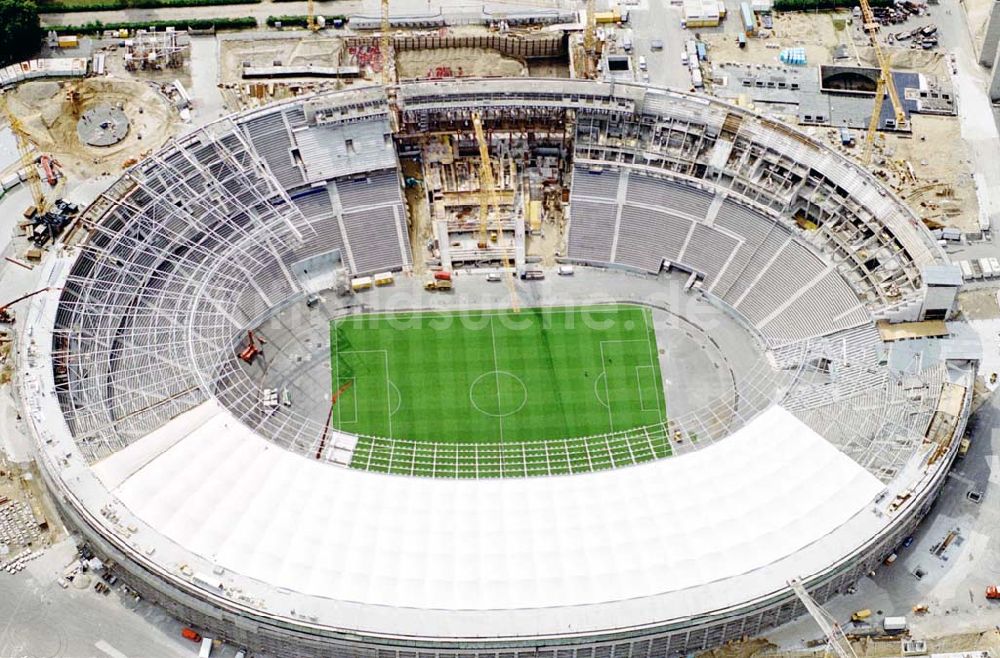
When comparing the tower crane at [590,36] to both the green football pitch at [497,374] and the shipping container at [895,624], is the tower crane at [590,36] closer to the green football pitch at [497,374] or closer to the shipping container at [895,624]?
the green football pitch at [497,374]

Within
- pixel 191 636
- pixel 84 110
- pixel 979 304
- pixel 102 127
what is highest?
pixel 84 110

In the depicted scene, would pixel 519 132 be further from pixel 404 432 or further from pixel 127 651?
pixel 127 651

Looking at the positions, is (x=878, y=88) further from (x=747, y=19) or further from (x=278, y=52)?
(x=278, y=52)

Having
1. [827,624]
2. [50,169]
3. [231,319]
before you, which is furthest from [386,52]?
[827,624]

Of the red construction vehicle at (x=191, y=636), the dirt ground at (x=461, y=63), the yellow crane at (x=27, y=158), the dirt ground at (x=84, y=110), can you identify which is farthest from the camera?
the dirt ground at (x=461, y=63)

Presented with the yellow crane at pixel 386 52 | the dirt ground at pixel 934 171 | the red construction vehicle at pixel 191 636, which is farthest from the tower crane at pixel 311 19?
the red construction vehicle at pixel 191 636
